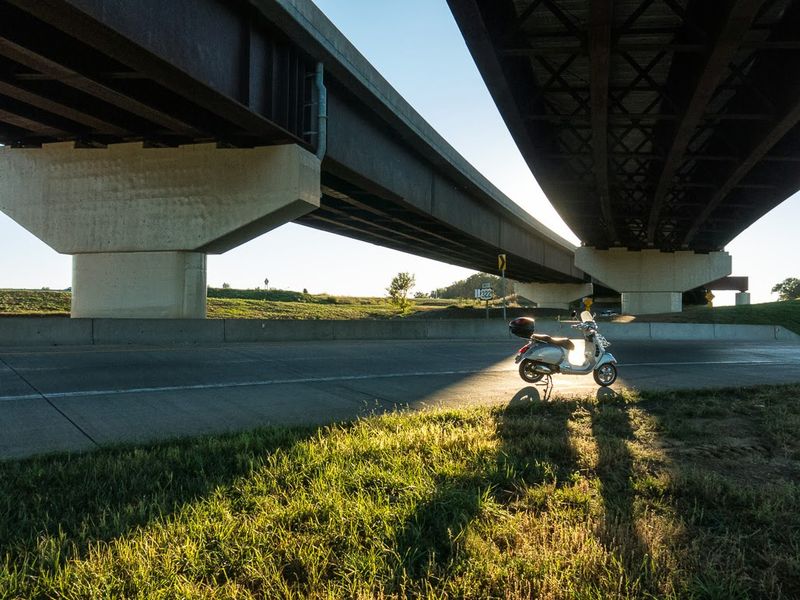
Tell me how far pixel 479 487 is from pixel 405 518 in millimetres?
813

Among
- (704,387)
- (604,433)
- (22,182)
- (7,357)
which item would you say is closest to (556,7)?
(704,387)

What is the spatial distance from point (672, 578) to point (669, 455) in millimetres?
2687

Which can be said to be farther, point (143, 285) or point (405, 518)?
point (143, 285)

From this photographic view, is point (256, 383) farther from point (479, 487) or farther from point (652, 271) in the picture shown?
point (652, 271)

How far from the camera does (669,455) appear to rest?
5.04 m

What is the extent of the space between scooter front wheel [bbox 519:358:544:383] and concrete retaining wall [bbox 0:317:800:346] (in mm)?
9152

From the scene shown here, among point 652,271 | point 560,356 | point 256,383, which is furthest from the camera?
point 652,271

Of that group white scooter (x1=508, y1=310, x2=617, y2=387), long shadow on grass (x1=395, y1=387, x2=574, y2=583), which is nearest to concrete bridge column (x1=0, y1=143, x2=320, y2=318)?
white scooter (x1=508, y1=310, x2=617, y2=387)

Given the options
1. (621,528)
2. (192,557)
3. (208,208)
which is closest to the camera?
(192,557)

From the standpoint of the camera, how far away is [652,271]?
46156mm

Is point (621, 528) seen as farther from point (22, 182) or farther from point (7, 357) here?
point (22, 182)

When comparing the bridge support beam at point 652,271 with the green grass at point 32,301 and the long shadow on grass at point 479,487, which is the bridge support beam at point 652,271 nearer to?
the green grass at point 32,301

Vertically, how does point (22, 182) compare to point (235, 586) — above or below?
above

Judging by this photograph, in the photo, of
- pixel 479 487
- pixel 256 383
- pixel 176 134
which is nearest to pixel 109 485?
pixel 479 487
